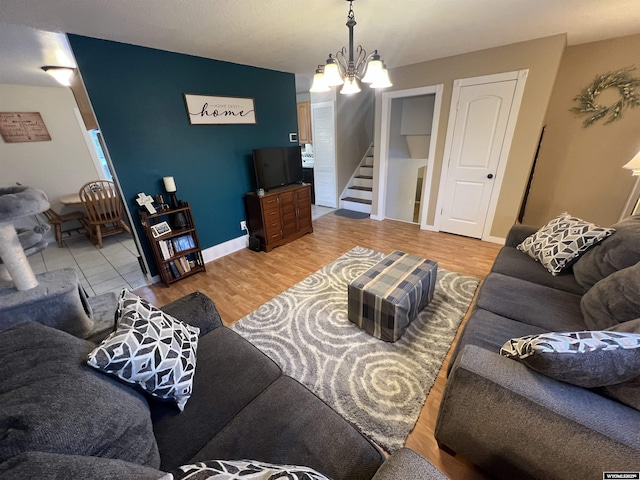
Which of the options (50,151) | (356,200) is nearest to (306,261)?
(356,200)

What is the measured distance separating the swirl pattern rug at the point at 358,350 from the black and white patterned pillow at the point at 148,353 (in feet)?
2.56

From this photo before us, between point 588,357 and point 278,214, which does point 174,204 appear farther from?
point 588,357

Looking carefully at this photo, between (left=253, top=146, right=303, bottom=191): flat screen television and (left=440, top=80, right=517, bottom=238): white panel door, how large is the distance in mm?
2147

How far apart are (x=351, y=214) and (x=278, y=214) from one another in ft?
5.83

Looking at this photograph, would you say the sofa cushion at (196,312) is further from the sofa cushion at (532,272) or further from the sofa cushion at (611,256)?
the sofa cushion at (611,256)

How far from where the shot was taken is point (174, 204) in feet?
8.96

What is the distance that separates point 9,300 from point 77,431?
4.46ft

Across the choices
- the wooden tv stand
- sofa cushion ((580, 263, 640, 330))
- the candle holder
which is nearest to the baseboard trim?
the wooden tv stand

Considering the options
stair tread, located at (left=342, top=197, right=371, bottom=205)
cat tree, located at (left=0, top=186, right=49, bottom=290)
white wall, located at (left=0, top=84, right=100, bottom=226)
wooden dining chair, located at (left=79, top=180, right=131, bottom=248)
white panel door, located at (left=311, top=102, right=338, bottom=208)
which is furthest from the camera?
stair tread, located at (left=342, top=197, right=371, bottom=205)

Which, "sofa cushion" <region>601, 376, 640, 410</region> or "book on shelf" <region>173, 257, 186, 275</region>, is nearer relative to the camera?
"sofa cushion" <region>601, 376, 640, 410</region>

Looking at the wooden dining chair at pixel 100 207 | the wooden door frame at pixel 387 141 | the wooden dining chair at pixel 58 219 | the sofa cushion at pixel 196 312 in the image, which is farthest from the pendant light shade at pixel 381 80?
the wooden dining chair at pixel 58 219

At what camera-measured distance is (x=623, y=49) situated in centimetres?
256

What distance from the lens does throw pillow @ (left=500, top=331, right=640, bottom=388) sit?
79 centimetres

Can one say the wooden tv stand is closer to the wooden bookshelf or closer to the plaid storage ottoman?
the wooden bookshelf
